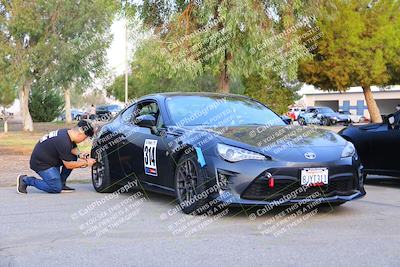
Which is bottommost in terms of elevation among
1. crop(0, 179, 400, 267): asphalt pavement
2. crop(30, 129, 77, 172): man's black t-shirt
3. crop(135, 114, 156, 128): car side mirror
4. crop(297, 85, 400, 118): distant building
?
crop(297, 85, 400, 118): distant building

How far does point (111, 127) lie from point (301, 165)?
139 inches

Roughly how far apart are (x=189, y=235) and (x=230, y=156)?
991 mm

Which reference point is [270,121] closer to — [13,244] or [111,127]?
[111,127]

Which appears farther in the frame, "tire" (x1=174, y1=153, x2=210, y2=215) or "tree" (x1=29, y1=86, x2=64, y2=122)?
"tree" (x1=29, y1=86, x2=64, y2=122)

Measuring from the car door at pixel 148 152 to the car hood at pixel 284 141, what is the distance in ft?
2.09

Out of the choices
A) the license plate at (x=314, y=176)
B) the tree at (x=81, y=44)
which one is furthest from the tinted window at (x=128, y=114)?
the tree at (x=81, y=44)

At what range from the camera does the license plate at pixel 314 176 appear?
614 centimetres

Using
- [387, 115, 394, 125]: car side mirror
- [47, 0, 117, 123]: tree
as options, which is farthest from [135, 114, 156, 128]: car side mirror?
[47, 0, 117, 123]: tree

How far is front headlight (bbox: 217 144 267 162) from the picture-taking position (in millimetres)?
6180

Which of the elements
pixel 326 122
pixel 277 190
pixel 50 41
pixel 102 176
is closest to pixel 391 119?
pixel 277 190

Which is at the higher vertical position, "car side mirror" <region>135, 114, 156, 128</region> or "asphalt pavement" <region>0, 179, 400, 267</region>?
"car side mirror" <region>135, 114, 156, 128</region>

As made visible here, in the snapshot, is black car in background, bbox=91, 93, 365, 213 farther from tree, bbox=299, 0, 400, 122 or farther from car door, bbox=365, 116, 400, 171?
tree, bbox=299, 0, 400, 122

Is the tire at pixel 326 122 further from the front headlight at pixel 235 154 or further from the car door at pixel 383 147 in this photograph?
the front headlight at pixel 235 154

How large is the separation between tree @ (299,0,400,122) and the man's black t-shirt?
84.3 ft
